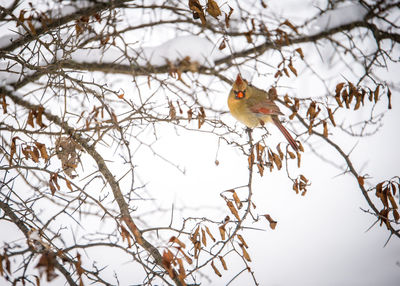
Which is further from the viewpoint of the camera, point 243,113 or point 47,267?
point 243,113

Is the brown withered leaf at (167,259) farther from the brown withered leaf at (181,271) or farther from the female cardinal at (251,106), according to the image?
the female cardinal at (251,106)

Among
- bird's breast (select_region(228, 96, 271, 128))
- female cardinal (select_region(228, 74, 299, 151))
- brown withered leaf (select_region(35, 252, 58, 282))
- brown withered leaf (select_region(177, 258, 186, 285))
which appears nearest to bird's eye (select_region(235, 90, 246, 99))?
female cardinal (select_region(228, 74, 299, 151))

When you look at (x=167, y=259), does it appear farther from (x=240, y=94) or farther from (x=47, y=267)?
(x=240, y=94)

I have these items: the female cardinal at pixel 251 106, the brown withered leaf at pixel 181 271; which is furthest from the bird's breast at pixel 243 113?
the brown withered leaf at pixel 181 271

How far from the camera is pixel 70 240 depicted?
11.9 feet

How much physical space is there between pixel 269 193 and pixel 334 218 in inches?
36.6

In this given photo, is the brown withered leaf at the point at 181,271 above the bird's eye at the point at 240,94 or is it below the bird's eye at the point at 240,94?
below

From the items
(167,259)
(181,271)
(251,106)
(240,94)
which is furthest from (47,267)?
(251,106)

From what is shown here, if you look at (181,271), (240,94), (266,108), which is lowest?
(181,271)

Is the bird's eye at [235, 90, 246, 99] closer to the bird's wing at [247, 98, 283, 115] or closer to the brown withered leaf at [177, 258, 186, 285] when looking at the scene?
the bird's wing at [247, 98, 283, 115]

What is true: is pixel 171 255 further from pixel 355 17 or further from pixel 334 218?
pixel 334 218

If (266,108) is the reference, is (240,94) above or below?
above

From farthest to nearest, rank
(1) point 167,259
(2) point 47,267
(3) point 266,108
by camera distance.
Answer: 1. (3) point 266,108
2. (1) point 167,259
3. (2) point 47,267

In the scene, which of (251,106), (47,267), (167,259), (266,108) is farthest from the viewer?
(251,106)
